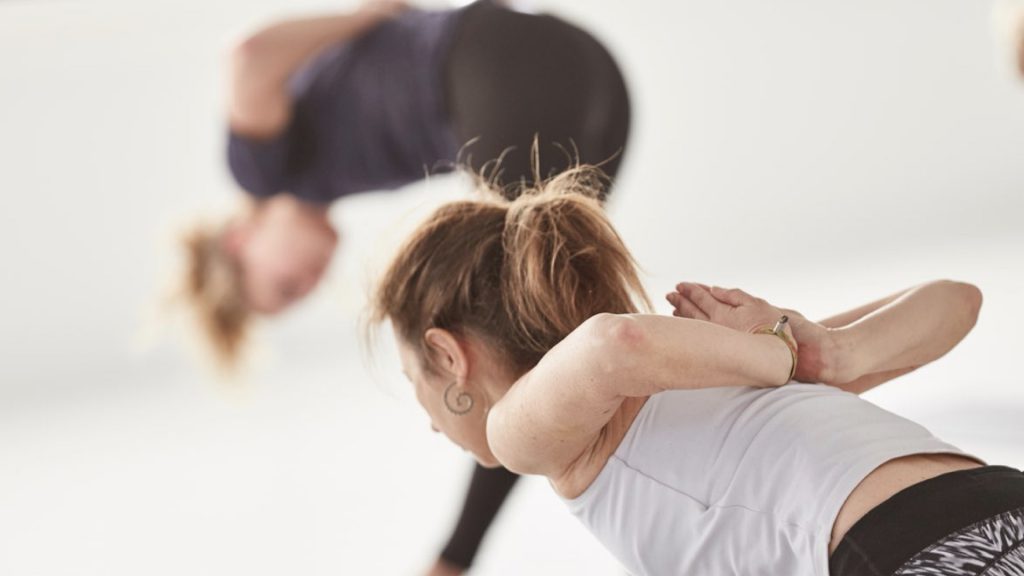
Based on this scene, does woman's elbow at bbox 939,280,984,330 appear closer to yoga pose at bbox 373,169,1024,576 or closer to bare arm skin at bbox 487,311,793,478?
yoga pose at bbox 373,169,1024,576

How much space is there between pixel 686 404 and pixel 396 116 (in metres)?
0.87

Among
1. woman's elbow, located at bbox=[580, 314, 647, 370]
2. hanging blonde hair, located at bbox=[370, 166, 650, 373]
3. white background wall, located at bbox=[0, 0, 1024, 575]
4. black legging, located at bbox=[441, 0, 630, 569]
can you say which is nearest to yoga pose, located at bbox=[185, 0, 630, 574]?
black legging, located at bbox=[441, 0, 630, 569]

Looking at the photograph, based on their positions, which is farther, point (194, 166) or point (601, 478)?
point (194, 166)

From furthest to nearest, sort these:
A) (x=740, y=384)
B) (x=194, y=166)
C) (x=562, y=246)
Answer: (x=194, y=166), (x=562, y=246), (x=740, y=384)

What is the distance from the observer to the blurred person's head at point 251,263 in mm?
2227

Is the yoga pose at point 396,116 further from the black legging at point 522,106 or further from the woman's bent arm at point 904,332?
the woman's bent arm at point 904,332

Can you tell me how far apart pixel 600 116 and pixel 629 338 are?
785 mm

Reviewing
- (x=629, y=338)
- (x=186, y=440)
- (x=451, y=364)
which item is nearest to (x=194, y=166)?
(x=186, y=440)

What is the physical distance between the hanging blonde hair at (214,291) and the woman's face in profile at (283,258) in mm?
29

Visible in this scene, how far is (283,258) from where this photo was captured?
2244 millimetres

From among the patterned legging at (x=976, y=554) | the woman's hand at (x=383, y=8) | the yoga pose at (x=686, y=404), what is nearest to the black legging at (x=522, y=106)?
the woman's hand at (x=383, y=8)

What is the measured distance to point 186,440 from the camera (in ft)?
10.2

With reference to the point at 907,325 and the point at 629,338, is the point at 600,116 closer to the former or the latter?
the point at 907,325

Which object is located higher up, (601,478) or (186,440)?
(601,478)
